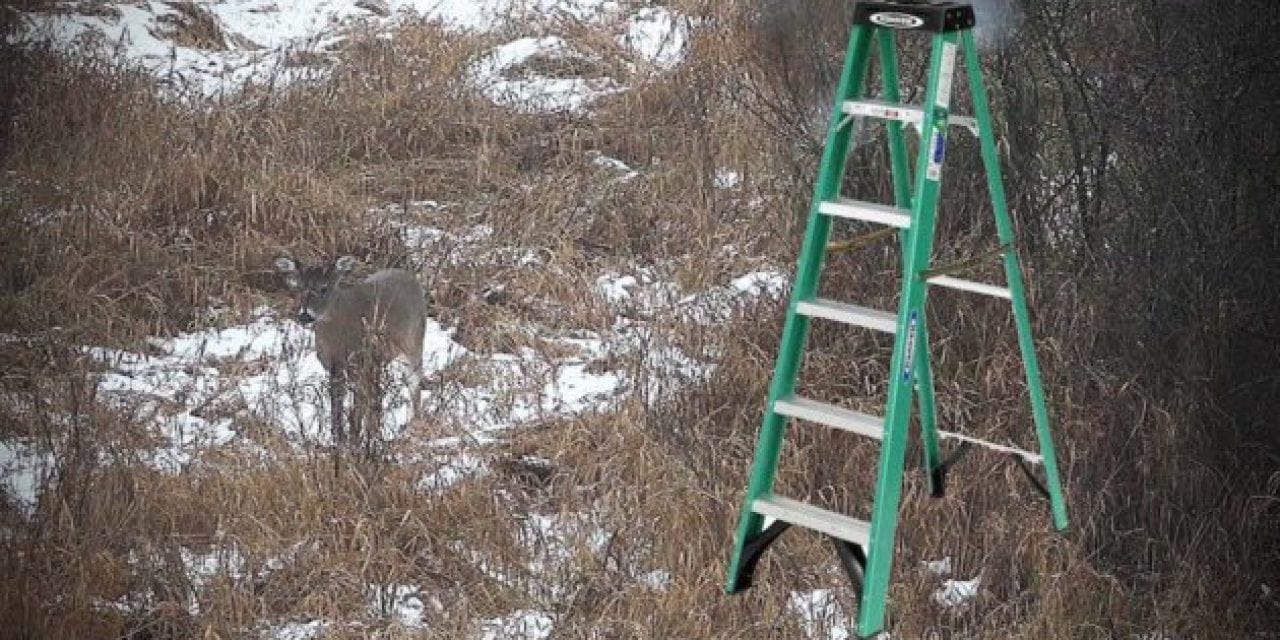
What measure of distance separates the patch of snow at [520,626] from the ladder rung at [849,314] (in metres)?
1.02

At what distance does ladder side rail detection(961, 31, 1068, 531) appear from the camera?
3.49 m

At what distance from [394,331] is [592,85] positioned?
31.4 inches

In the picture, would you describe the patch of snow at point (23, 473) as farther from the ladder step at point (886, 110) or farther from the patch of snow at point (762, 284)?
the ladder step at point (886, 110)

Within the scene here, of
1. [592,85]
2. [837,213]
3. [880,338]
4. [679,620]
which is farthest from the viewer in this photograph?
[592,85]

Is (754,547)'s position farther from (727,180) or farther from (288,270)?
(288,270)

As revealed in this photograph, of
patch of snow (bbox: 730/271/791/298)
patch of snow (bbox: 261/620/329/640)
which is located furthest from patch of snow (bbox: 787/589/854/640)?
patch of snow (bbox: 261/620/329/640)

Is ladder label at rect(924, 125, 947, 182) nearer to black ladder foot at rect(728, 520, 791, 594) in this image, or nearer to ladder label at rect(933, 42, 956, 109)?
ladder label at rect(933, 42, 956, 109)

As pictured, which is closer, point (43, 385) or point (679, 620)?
point (679, 620)

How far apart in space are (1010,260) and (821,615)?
3.02 ft

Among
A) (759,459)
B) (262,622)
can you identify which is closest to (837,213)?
(759,459)

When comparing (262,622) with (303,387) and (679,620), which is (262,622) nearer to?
(303,387)

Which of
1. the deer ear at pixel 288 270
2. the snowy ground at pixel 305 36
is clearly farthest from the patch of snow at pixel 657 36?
the deer ear at pixel 288 270

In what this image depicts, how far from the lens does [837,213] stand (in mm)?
3457

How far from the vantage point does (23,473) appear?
14.5ft
